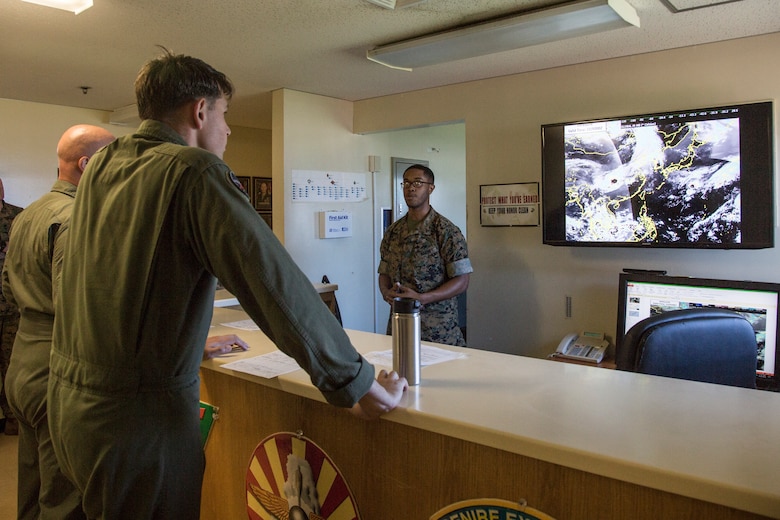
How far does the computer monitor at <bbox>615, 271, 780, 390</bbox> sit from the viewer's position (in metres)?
2.50

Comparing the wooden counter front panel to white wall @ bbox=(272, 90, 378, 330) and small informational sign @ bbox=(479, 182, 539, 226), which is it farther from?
white wall @ bbox=(272, 90, 378, 330)

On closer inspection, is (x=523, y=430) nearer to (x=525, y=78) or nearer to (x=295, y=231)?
(x=525, y=78)

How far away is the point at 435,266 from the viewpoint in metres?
3.07

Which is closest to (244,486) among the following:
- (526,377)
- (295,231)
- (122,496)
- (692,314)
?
(122,496)

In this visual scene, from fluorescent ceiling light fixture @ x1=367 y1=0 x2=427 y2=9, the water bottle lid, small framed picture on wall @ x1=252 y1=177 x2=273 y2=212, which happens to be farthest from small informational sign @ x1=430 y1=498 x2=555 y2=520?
small framed picture on wall @ x1=252 y1=177 x2=273 y2=212

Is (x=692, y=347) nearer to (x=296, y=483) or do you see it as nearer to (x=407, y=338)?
(x=407, y=338)

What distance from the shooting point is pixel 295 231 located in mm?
4117

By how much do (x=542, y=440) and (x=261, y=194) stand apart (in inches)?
Answer: 197

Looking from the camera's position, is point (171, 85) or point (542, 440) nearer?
point (542, 440)

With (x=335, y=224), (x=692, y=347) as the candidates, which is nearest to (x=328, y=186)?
(x=335, y=224)

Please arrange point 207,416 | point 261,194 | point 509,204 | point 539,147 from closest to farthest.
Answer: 1. point 207,416
2. point 539,147
3. point 509,204
4. point 261,194

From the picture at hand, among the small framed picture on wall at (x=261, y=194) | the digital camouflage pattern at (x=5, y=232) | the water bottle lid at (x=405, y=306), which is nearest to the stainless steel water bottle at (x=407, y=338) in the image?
the water bottle lid at (x=405, y=306)

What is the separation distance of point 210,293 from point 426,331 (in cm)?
203

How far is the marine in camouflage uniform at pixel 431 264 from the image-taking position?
3049 mm
